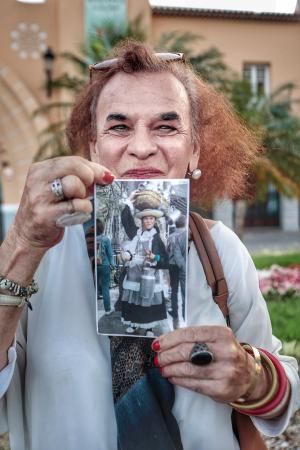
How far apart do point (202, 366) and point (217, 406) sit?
0.26 metres

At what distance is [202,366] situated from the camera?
3.38 feet

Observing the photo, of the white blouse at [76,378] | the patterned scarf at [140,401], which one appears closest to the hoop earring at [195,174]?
the white blouse at [76,378]

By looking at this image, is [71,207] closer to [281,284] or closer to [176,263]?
[176,263]

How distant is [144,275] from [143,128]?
0.38 meters

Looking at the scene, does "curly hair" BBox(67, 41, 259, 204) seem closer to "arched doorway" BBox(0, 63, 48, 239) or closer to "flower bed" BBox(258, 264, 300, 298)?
"flower bed" BBox(258, 264, 300, 298)

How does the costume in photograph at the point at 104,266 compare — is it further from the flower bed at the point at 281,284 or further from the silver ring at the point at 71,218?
the flower bed at the point at 281,284

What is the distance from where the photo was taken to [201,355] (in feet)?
3.36

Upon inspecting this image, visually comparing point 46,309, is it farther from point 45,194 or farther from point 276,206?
point 276,206

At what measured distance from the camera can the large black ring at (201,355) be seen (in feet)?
3.36

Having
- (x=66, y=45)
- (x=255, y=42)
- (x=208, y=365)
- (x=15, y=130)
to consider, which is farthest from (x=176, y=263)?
(x=255, y=42)

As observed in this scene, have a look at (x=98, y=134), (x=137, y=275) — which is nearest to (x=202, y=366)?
(x=137, y=275)

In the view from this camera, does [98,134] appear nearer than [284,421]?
No

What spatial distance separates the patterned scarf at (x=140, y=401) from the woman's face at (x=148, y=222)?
0.30m

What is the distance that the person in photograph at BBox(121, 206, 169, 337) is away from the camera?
3.62 ft
